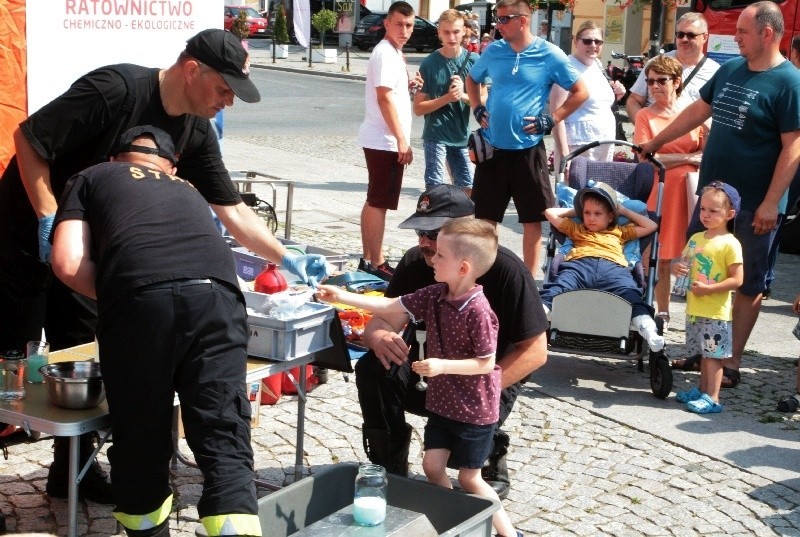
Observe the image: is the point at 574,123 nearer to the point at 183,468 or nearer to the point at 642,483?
the point at 642,483

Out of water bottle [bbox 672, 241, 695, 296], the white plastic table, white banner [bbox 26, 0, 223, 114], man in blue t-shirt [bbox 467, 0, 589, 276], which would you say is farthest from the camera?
man in blue t-shirt [bbox 467, 0, 589, 276]

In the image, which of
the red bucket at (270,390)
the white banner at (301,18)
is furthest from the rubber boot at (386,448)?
the white banner at (301,18)

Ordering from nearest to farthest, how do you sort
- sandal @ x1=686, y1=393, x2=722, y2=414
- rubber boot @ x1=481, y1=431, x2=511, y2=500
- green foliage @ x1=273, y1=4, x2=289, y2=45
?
rubber boot @ x1=481, y1=431, x2=511, y2=500, sandal @ x1=686, y1=393, x2=722, y2=414, green foliage @ x1=273, y1=4, x2=289, y2=45

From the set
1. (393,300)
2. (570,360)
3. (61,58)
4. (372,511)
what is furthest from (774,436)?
(61,58)

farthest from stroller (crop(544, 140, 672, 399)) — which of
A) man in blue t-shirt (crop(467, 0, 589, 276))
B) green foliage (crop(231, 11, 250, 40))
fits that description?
green foliage (crop(231, 11, 250, 40))

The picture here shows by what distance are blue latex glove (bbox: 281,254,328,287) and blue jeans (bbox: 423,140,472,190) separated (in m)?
4.72

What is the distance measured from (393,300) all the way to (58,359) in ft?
4.51

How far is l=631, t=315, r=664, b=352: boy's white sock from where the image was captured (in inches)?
256

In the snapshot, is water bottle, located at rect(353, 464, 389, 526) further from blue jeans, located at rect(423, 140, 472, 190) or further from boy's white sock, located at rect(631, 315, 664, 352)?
blue jeans, located at rect(423, 140, 472, 190)

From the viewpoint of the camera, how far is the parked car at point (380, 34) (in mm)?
41156

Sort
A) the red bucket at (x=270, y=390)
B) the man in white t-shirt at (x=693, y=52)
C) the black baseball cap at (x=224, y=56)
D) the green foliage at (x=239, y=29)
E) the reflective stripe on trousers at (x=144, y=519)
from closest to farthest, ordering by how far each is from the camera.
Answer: the reflective stripe on trousers at (x=144, y=519), the black baseball cap at (x=224, y=56), the red bucket at (x=270, y=390), the man in white t-shirt at (x=693, y=52), the green foliage at (x=239, y=29)

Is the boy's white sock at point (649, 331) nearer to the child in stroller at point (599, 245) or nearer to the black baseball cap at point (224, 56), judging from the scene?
the child in stroller at point (599, 245)

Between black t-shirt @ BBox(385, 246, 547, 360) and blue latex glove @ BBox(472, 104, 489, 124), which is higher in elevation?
blue latex glove @ BBox(472, 104, 489, 124)

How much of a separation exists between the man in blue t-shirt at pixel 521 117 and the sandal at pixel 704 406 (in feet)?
7.36
